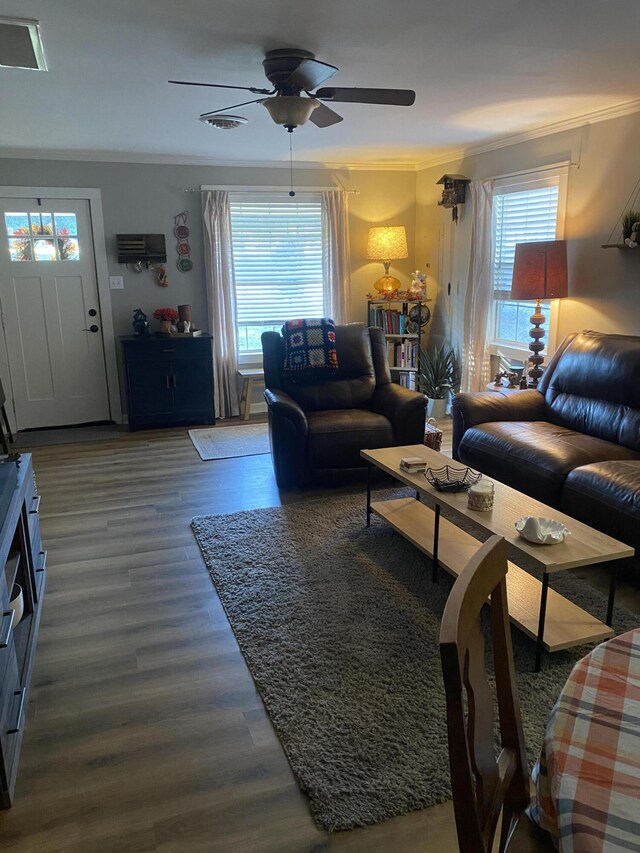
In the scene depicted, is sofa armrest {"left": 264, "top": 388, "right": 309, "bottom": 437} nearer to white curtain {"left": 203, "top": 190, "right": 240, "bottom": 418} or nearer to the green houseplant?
white curtain {"left": 203, "top": 190, "right": 240, "bottom": 418}

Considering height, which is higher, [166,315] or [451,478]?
[166,315]

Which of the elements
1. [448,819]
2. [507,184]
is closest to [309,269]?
[507,184]

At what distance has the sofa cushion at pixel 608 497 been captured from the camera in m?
2.82

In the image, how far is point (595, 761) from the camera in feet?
2.83

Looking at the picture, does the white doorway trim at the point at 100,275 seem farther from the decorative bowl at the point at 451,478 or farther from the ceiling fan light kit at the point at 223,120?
the decorative bowl at the point at 451,478

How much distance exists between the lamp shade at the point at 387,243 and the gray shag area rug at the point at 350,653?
3303 mm

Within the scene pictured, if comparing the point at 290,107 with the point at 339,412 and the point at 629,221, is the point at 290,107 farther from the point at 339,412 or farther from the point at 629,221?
the point at 629,221

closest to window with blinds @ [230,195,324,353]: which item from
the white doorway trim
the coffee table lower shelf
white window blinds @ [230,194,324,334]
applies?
white window blinds @ [230,194,324,334]

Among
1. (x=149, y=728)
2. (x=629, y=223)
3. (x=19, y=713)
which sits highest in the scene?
(x=629, y=223)

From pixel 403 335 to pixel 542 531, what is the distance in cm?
413

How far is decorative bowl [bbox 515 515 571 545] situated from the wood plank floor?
758 mm

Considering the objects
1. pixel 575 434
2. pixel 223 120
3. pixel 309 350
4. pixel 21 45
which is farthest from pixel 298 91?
pixel 575 434

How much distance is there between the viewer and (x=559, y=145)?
4.55 metres

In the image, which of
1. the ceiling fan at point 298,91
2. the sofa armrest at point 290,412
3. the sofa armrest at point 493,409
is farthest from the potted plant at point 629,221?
the sofa armrest at point 290,412
